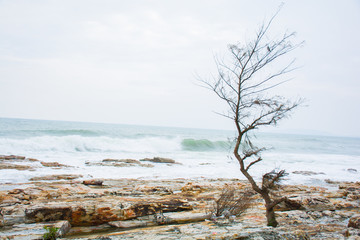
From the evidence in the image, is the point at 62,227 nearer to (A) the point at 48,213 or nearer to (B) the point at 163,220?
(A) the point at 48,213

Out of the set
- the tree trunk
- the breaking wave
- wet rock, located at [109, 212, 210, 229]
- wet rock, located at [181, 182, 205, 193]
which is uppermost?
the tree trunk

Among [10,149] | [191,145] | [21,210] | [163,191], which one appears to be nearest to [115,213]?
[21,210]

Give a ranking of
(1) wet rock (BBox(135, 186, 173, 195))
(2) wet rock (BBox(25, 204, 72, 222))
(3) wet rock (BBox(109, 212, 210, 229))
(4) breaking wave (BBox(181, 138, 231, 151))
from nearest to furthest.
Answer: (2) wet rock (BBox(25, 204, 72, 222)) < (3) wet rock (BBox(109, 212, 210, 229)) < (1) wet rock (BBox(135, 186, 173, 195)) < (4) breaking wave (BBox(181, 138, 231, 151))

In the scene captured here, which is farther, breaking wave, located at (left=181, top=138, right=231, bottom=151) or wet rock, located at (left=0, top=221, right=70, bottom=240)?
breaking wave, located at (left=181, top=138, right=231, bottom=151)

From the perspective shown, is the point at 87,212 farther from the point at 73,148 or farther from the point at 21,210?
the point at 73,148

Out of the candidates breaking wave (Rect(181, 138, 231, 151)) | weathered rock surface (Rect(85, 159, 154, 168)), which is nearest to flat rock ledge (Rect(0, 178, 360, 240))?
weathered rock surface (Rect(85, 159, 154, 168))

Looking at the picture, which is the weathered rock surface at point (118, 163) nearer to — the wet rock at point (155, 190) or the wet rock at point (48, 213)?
the wet rock at point (155, 190)

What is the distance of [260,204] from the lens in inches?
318

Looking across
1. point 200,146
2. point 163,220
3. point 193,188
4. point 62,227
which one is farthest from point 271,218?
point 200,146

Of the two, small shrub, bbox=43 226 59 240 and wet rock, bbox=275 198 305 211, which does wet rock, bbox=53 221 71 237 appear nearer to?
small shrub, bbox=43 226 59 240

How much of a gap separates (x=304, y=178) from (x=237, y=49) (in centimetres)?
1505

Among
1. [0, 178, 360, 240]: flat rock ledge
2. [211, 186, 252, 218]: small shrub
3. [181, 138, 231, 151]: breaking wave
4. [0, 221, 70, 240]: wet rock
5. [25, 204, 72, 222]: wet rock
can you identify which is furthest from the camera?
[181, 138, 231, 151]: breaking wave

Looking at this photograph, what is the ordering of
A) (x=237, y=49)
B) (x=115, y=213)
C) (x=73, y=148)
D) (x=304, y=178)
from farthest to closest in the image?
(x=73, y=148) → (x=304, y=178) → (x=115, y=213) → (x=237, y=49)

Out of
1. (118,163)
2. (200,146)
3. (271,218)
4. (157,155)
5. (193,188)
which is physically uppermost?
(271,218)
